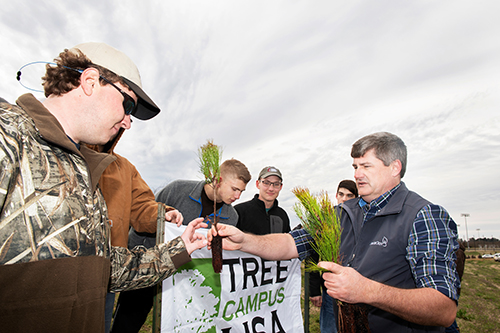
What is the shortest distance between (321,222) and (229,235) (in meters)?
1.11

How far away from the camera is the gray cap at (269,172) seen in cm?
533

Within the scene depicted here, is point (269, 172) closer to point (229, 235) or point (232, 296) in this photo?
point (229, 235)

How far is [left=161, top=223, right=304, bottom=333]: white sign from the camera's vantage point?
2.96 m

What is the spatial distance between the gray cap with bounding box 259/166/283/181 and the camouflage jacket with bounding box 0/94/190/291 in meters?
3.96

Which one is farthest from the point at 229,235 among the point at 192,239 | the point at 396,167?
the point at 396,167

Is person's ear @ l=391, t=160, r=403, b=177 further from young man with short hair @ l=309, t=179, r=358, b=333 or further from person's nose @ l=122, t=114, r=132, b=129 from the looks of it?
person's nose @ l=122, t=114, r=132, b=129

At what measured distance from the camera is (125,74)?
1.91m

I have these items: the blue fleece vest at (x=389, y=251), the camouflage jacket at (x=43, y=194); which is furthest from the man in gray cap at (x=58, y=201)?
the blue fleece vest at (x=389, y=251)

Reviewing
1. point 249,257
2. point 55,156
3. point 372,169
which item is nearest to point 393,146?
point 372,169

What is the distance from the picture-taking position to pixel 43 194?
1.17 meters

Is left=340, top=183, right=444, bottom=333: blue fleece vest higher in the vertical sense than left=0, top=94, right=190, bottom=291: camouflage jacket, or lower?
lower

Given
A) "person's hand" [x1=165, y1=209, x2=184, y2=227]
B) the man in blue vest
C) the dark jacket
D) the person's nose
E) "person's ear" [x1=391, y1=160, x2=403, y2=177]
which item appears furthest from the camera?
the dark jacket

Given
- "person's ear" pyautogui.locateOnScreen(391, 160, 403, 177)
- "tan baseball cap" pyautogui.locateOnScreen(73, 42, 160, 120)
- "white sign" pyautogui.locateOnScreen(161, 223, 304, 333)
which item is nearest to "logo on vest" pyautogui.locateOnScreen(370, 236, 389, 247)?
"person's ear" pyautogui.locateOnScreen(391, 160, 403, 177)

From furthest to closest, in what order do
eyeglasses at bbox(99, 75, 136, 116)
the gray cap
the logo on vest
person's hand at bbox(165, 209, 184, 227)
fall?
the gray cap → person's hand at bbox(165, 209, 184, 227) → the logo on vest → eyeglasses at bbox(99, 75, 136, 116)
